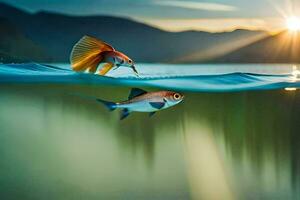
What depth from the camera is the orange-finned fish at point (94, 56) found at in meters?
2.32

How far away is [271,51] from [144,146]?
0.72m

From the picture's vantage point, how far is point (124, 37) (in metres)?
2.36

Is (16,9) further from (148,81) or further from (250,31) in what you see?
(250,31)

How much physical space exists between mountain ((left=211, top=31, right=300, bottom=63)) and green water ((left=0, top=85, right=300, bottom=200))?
0.16 metres

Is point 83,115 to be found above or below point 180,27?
below

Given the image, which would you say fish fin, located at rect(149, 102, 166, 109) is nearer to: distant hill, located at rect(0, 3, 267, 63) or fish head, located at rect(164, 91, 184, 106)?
fish head, located at rect(164, 91, 184, 106)

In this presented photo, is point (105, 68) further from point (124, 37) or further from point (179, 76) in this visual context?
point (179, 76)

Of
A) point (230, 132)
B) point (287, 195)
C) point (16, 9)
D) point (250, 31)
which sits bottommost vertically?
point (287, 195)

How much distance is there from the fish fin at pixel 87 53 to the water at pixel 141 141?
53 millimetres

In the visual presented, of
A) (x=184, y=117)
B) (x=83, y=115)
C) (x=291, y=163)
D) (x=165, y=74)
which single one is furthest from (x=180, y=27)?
(x=291, y=163)

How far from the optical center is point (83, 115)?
2338 mm

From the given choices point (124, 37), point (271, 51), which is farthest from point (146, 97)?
point (271, 51)

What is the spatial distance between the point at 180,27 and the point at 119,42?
28 cm

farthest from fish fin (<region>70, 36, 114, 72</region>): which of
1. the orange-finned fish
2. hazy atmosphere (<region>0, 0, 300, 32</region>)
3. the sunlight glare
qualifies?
the sunlight glare
